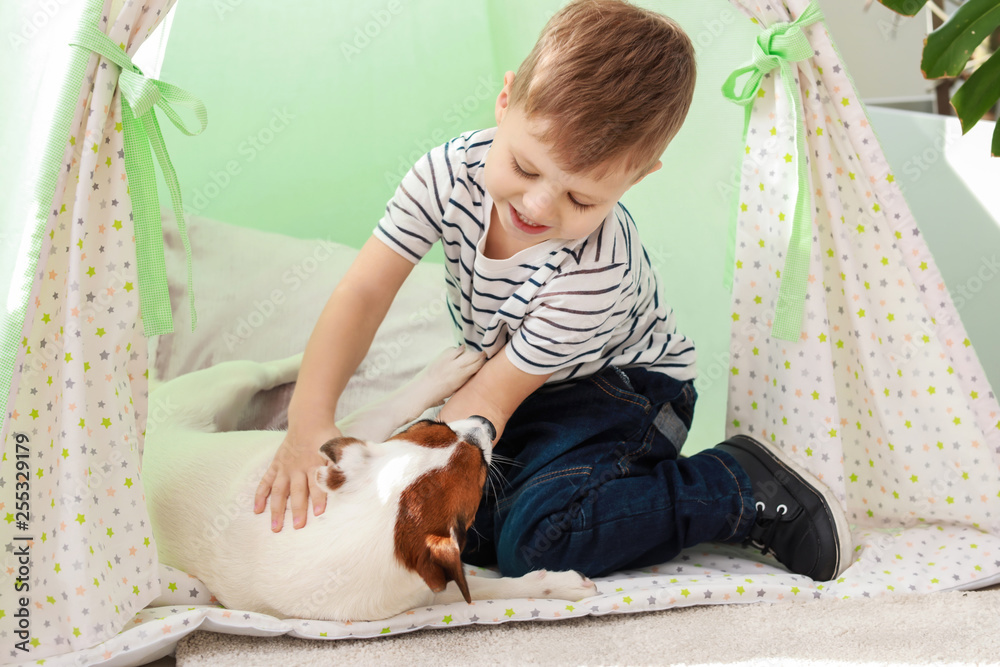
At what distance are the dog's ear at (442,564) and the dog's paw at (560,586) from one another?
0.18 metres

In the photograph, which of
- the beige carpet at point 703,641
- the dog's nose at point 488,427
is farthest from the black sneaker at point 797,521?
the dog's nose at point 488,427

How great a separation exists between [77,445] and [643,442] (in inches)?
34.6

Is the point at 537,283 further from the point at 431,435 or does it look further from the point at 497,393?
the point at 431,435

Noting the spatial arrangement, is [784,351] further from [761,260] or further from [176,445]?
[176,445]

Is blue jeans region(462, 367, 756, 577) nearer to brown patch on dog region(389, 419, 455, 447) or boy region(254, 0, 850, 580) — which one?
boy region(254, 0, 850, 580)

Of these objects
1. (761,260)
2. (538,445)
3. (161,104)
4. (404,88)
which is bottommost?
(538,445)

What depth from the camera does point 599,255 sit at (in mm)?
1271

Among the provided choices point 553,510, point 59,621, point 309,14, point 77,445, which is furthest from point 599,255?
point 309,14

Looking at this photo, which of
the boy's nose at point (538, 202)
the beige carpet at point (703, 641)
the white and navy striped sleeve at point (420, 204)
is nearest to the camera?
the beige carpet at point (703, 641)

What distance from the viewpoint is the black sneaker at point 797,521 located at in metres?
1.27
